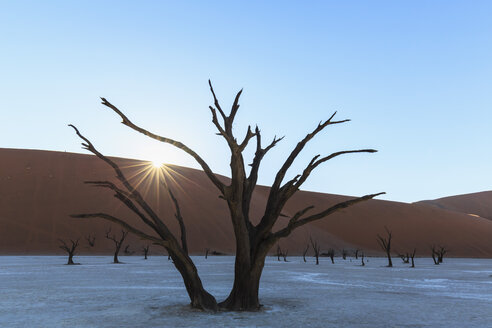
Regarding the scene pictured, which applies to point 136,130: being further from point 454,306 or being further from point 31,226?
point 31,226

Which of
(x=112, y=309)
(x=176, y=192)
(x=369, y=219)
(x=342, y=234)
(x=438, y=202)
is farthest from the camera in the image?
(x=438, y=202)

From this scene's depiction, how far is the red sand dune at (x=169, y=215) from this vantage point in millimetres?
53688

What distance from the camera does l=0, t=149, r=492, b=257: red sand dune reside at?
2114 inches

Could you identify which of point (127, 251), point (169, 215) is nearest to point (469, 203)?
point (169, 215)

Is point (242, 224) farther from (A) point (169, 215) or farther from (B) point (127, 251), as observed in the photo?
(A) point (169, 215)

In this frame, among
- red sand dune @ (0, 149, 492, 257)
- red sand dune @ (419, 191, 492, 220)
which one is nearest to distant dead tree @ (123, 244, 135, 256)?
red sand dune @ (0, 149, 492, 257)

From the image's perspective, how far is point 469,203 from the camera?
131875 mm

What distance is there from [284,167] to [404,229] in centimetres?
7622

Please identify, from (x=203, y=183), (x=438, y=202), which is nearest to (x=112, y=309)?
(x=203, y=183)

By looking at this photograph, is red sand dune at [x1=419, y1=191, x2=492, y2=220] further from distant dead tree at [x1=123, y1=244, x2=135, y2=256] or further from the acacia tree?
the acacia tree

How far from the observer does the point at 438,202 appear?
133 metres

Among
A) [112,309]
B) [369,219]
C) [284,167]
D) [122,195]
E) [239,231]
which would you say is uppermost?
[369,219]

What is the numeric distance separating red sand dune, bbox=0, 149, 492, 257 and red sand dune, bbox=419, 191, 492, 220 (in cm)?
4095

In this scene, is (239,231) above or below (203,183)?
below
